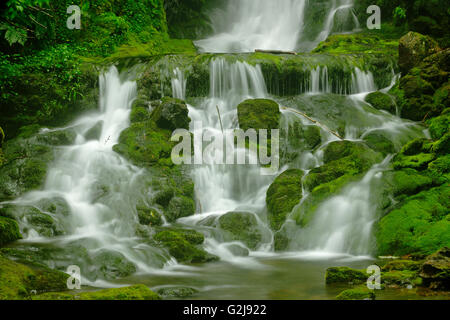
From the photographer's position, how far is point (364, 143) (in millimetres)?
10953

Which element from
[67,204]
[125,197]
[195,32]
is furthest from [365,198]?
[195,32]

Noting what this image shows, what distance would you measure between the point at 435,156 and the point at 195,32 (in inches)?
750

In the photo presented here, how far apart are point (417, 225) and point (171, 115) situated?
7173 mm

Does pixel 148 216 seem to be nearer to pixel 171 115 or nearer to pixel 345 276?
pixel 171 115

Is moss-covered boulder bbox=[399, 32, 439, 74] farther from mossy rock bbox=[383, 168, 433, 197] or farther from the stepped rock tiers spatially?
mossy rock bbox=[383, 168, 433, 197]

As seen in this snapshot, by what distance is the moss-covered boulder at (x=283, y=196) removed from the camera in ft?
29.2

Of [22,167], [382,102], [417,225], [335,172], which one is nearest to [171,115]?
[22,167]

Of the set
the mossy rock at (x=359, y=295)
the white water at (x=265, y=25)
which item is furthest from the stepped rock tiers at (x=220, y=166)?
the white water at (x=265, y=25)

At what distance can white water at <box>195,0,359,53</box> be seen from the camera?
21.4 metres

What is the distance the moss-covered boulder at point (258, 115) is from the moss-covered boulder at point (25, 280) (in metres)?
7.64

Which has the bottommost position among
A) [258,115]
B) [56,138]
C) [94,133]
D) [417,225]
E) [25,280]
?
[25,280]

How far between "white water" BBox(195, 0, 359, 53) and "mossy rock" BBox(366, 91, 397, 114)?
24.4 ft

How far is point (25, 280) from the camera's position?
488 centimetres

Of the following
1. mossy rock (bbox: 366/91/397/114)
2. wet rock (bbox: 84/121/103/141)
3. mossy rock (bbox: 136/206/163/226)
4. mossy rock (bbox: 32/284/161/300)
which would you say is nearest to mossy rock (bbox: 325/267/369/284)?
mossy rock (bbox: 32/284/161/300)
